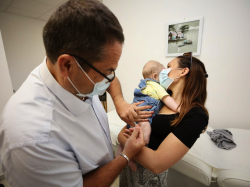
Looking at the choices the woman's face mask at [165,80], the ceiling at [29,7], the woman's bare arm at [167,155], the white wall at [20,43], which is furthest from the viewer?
the white wall at [20,43]

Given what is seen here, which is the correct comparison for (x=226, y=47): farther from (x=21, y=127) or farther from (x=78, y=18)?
(x=21, y=127)

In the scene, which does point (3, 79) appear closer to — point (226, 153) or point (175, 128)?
point (175, 128)

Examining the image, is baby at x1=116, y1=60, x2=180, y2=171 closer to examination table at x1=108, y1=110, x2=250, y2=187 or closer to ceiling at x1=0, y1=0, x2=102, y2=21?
examination table at x1=108, y1=110, x2=250, y2=187

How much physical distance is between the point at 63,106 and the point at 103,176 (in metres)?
0.45

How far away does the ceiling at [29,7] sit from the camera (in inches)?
122

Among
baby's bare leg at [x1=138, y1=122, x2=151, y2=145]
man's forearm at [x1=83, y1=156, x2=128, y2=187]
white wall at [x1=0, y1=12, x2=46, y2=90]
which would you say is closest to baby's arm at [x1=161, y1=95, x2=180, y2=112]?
baby's bare leg at [x1=138, y1=122, x2=151, y2=145]

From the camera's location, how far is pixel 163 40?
2.35 meters

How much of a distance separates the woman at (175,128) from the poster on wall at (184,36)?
1.13 m

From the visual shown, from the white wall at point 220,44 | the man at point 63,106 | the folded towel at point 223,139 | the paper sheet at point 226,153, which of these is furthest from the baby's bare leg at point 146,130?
the white wall at point 220,44

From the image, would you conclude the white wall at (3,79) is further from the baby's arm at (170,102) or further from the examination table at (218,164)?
the examination table at (218,164)

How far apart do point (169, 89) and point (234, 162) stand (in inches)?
39.5

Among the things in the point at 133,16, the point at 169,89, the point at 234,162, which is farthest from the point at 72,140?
the point at 133,16

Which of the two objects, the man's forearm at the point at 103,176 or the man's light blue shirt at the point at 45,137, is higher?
the man's light blue shirt at the point at 45,137

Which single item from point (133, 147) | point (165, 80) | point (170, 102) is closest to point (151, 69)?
point (165, 80)
